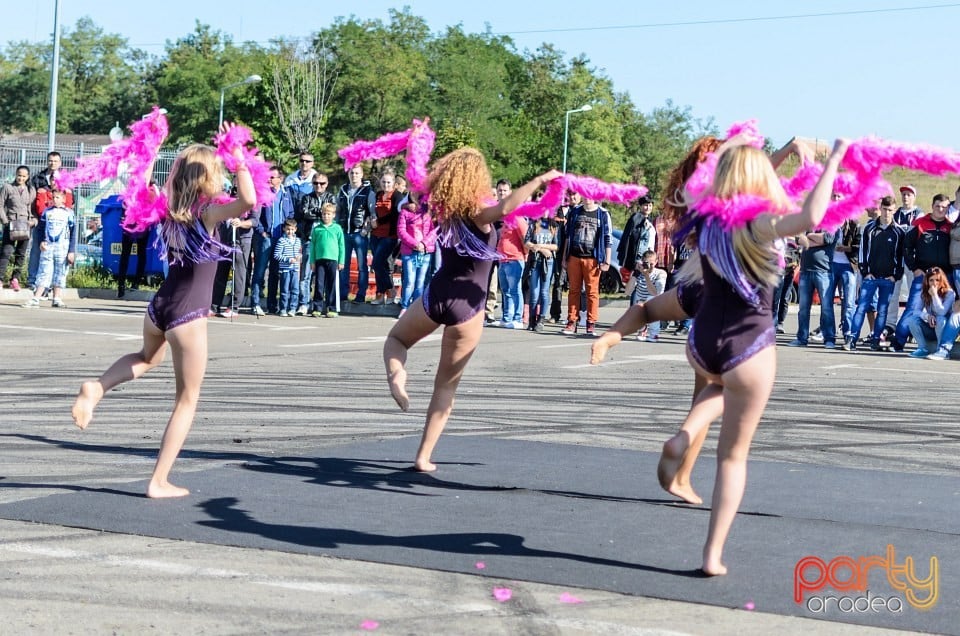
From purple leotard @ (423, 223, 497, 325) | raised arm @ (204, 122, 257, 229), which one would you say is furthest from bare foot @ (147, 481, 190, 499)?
purple leotard @ (423, 223, 497, 325)

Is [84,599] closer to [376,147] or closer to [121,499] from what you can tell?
[121,499]

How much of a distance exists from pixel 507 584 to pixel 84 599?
5.26 feet

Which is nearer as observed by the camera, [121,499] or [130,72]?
[121,499]

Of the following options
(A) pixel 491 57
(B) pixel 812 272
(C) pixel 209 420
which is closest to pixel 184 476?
(C) pixel 209 420

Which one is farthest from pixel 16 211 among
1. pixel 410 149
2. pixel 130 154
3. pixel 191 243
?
pixel 191 243

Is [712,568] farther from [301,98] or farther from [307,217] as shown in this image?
[301,98]

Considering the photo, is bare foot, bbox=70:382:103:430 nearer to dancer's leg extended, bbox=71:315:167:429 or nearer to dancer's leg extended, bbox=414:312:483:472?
dancer's leg extended, bbox=71:315:167:429

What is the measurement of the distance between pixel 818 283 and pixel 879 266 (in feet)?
2.78

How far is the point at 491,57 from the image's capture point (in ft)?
300

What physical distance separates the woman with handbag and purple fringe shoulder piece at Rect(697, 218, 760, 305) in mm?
18267

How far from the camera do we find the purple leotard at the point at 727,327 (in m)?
5.52

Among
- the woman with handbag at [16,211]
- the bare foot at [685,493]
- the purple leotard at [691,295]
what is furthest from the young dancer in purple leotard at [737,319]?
the woman with handbag at [16,211]

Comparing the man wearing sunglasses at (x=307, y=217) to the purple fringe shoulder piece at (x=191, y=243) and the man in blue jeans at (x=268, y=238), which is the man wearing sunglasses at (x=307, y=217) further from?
the purple fringe shoulder piece at (x=191, y=243)

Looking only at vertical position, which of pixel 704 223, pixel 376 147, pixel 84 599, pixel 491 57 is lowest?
pixel 84 599
